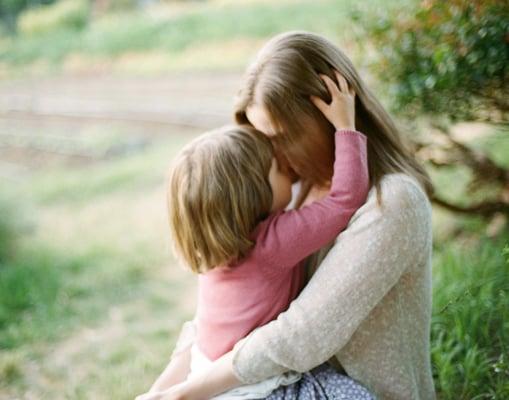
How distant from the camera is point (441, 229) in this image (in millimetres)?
4133

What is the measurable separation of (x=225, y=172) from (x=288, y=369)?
648mm

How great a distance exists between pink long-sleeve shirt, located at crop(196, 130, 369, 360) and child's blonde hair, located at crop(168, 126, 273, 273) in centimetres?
6

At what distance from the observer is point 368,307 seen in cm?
181

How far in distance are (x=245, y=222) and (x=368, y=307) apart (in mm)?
466

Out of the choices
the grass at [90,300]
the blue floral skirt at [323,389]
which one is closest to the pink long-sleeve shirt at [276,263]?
the blue floral skirt at [323,389]

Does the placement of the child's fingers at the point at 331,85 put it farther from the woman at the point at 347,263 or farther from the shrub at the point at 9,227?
the shrub at the point at 9,227

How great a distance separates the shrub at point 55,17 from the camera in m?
12.5

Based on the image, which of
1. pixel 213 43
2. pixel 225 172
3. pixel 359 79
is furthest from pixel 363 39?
pixel 213 43

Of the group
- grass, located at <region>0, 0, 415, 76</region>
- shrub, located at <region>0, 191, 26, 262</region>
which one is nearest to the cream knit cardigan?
shrub, located at <region>0, 191, 26, 262</region>

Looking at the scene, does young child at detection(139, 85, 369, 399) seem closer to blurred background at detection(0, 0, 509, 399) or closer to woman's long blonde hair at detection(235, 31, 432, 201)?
woman's long blonde hair at detection(235, 31, 432, 201)

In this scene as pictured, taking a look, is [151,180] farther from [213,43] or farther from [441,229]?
[213,43]

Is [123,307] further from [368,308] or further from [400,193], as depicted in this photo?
[400,193]

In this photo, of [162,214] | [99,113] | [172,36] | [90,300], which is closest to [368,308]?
[90,300]

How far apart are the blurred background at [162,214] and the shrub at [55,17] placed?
1.19 ft
